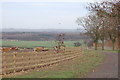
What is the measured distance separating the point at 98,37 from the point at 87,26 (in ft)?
17.4

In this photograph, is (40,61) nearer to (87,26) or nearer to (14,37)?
(14,37)

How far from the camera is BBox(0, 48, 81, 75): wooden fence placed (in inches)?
653

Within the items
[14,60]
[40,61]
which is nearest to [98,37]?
[40,61]

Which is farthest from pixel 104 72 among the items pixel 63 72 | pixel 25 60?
pixel 25 60

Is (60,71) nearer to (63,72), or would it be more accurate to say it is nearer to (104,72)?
(63,72)

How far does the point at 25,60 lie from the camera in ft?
62.6

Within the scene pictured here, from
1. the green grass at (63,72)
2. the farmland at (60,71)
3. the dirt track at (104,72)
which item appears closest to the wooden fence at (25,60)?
the farmland at (60,71)

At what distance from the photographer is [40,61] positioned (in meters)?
21.8

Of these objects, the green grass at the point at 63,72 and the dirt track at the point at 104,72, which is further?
the dirt track at the point at 104,72

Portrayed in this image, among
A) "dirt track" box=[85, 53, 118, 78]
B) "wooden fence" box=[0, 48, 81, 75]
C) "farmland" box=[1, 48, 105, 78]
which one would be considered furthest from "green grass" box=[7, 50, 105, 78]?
"wooden fence" box=[0, 48, 81, 75]

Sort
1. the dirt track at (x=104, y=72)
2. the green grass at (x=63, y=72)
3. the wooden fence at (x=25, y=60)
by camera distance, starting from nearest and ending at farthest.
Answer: the green grass at (x=63, y=72)
the dirt track at (x=104, y=72)
the wooden fence at (x=25, y=60)

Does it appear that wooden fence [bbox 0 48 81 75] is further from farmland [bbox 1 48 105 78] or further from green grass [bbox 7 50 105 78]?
green grass [bbox 7 50 105 78]

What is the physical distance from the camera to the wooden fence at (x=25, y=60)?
16577 mm

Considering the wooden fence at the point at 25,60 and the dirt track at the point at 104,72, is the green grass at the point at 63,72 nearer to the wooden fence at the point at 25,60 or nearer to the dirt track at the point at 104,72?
the dirt track at the point at 104,72
